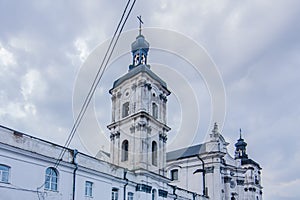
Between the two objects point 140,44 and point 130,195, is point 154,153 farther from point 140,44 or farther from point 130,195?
point 140,44

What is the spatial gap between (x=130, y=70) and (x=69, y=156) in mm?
17298

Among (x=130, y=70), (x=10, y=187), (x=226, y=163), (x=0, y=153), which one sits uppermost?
(x=130, y=70)

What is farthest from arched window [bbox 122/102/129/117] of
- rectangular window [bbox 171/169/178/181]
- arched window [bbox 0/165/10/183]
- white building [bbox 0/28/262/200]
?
arched window [bbox 0/165/10/183]

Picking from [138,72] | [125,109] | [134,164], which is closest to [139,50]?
[138,72]

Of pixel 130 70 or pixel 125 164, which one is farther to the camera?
pixel 130 70

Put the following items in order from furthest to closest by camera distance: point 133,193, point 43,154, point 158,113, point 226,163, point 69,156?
1. point 226,163
2. point 158,113
3. point 133,193
4. point 69,156
5. point 43,154

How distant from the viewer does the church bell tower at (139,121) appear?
37.2 meters

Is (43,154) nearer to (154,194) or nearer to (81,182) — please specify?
(81,182)

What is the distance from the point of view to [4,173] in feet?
70.2

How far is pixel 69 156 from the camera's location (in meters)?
26.5

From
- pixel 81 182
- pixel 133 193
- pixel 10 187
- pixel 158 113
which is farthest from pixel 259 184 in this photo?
pixel 10 187

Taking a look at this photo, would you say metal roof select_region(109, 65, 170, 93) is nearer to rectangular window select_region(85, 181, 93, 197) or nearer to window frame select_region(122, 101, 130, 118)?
window frame select_region(122, 101, 130, 118)

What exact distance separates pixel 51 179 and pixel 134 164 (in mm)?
12280

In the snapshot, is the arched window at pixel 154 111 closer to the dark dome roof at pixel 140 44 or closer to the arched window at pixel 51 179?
the dark dome roof at pixel 140 44
